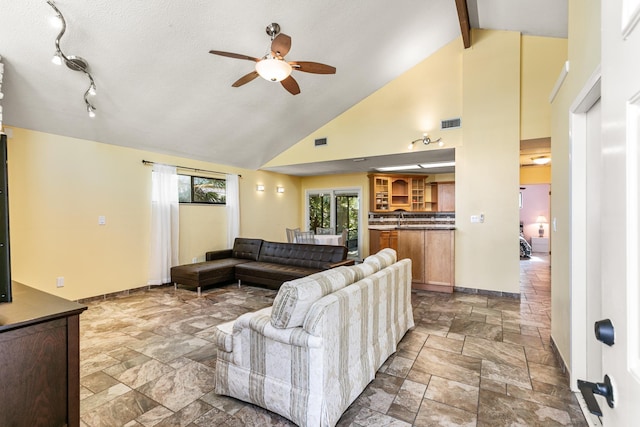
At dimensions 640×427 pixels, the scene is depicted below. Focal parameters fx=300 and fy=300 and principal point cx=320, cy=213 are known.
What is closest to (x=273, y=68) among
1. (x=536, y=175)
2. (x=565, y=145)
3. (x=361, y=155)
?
(x=565, y=145)

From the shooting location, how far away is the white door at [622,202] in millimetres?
595

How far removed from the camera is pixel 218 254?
5949 mm

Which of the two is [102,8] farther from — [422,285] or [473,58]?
[422,285]

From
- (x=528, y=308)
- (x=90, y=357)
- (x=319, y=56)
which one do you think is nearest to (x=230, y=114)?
(x=319, y=56)

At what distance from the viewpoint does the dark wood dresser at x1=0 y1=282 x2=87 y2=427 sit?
126 cm

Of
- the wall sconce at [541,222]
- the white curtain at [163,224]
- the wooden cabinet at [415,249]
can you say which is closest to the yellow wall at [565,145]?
the wooden cabinet at [415,249]

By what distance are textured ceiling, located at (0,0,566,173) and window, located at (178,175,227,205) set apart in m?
0.50

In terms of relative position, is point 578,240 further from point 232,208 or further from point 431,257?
point 232,208

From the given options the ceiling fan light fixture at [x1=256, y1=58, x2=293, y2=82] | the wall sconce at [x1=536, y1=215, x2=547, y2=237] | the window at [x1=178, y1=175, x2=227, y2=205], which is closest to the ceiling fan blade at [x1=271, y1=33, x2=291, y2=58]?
the ceiling fan light fixture at [x1=256, y1=58, x2=293, y2=82]

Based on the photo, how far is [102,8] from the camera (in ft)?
8.92

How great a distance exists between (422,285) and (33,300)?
16.0ft

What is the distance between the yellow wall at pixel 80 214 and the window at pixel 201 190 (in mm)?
255

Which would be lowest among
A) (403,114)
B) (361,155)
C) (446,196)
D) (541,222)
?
(541,222)

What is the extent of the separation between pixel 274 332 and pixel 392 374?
1191 millimetres
